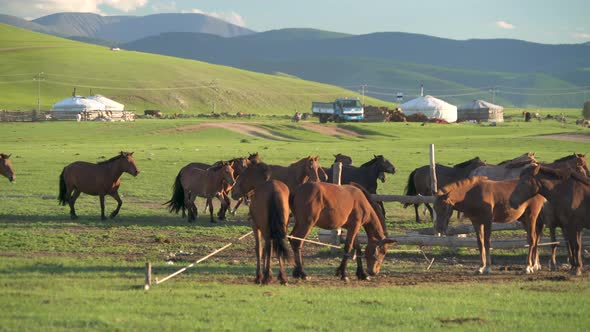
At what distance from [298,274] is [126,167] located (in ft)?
31.1

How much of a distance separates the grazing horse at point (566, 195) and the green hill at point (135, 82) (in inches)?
3657

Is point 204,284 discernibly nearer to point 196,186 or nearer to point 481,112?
point 196,186

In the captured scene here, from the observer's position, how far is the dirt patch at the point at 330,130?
209 feet

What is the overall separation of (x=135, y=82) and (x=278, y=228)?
12397 centimetres


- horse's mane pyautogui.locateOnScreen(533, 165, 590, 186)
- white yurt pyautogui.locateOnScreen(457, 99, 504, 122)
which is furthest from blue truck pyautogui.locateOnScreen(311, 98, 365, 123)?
horse's mane pyautogui.locateOnScreen(533, 165, 590, 186)

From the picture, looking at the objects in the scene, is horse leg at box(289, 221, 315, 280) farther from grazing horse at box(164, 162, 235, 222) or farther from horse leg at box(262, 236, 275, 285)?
grazing horse at box(164, 162, 235, 222)

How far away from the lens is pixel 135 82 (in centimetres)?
13338

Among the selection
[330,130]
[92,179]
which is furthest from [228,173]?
[330,130]

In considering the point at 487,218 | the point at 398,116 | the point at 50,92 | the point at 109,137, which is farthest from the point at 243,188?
the point at 50,92

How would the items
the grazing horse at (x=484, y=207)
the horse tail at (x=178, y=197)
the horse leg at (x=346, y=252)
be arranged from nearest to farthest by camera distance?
1. the horse leg at (x=346, y=252)
2. the grazing horse at (x=484, y=207)
3. the horse tail at (x=178, y=197)

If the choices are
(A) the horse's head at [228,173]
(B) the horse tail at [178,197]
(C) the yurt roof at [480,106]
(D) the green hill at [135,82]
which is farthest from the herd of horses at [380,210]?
(D) the green hill at [135,82]

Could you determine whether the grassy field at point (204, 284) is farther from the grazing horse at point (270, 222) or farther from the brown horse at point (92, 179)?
the brown horse at point (92, 179)

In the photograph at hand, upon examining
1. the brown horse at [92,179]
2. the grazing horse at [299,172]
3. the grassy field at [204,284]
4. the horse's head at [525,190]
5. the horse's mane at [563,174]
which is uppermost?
the horse's mane at [563,174]

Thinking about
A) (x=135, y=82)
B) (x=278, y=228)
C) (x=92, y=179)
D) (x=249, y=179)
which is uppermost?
(x=135, y=82)
